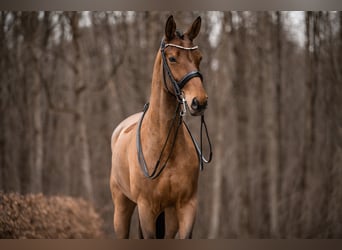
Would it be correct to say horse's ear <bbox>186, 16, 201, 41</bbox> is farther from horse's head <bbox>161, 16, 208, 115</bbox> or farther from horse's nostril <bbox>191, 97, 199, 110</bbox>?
horse's nostril <bbox>191, 97, 199, 110</bbox>

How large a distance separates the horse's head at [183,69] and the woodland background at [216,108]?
7.16 feet

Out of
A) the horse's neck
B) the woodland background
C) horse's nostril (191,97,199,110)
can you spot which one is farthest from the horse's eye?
the woodland background

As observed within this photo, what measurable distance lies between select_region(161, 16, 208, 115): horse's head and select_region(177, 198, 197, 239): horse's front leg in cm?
72

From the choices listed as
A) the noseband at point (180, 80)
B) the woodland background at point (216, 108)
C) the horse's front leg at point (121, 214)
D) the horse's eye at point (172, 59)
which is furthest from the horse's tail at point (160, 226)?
the woodland background at point (216, 108)

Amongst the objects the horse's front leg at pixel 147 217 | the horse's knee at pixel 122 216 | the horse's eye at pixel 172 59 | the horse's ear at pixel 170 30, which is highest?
the horse's ear at pixel 170 30

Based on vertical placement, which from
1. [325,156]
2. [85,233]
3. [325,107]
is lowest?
[85,233]

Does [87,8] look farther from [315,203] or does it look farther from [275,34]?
[315,203]

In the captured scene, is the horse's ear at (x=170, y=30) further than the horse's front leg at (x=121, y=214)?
No

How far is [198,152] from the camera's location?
3668 millimetres

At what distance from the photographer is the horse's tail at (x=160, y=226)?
12.1 ft

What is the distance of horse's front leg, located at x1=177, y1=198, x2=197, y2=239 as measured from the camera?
3359 mm

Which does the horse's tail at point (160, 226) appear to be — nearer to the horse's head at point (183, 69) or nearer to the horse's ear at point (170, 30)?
the horse's head at point (183, 69)
